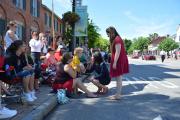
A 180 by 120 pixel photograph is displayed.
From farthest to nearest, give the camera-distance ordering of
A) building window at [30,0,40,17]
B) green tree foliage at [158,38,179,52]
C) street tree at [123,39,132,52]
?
street tree at [123,39,132,52], green tree foliage at [158,38,179,52], building window at [30,0,40,17]

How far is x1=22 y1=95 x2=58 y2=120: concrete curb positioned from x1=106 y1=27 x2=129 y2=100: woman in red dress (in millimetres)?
1751

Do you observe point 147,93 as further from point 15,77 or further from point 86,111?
point 15,77

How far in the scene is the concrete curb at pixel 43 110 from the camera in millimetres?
7409

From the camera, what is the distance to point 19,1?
93.3 feet

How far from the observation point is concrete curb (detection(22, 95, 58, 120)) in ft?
24.3

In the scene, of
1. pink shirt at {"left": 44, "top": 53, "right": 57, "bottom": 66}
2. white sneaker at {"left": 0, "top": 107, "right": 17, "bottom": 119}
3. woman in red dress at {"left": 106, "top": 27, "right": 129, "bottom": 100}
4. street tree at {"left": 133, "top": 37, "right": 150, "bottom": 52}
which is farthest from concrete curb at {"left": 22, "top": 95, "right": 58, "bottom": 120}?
street tree at {"left": 133, "top": 37, "right": 150, "bottom": 52}

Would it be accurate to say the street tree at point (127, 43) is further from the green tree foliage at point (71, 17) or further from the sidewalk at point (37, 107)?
the sidewalk at point (37, 107)

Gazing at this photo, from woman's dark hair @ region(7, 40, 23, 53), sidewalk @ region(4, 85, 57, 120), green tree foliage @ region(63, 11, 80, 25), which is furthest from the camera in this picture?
green tree foliage @ region(63, 11, 80, 25)

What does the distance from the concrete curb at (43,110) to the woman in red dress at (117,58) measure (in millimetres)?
1751

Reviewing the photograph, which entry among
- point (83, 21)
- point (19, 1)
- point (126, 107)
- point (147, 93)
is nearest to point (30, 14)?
point (19, 1)

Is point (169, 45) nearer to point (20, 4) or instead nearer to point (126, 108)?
point (20, 4)

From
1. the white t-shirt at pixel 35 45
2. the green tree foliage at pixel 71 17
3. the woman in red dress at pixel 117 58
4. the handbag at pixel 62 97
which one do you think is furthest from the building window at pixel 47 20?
the handbag at pixel 62 97

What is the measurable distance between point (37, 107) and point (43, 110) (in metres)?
0.29

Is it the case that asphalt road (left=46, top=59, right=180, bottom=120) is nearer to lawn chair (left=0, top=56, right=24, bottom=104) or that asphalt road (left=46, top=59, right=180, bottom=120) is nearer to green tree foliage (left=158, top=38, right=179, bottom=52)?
lawn chair (left=0, top=56, right=24, bottom=104)
